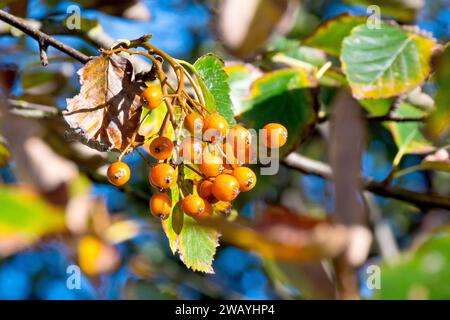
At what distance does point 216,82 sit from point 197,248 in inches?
9.1

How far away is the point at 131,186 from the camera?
1395 mm

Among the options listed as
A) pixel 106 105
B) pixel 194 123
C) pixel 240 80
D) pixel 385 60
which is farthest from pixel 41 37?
pixel 385 60

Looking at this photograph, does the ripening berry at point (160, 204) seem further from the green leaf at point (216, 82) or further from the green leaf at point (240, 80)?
the green leaf at point (240, 80)

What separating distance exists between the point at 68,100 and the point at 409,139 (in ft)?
2.58

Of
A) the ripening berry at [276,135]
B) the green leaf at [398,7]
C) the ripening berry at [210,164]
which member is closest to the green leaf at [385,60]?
the green leaf at [398,7]

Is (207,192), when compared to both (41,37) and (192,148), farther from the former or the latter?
(41,37)

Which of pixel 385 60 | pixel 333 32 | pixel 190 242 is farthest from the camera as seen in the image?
pixel 333 32

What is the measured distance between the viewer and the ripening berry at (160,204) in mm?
750

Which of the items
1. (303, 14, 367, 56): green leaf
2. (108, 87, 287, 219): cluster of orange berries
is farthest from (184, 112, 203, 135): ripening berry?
(303, 14, 367, 56): green leaf

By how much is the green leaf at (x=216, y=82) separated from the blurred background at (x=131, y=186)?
0.12 feet

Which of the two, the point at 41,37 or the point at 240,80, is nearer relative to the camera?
the point at 41,37

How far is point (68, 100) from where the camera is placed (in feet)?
2.60

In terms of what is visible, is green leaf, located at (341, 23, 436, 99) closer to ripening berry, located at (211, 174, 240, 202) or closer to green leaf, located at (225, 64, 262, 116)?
green leaf, located at (225, 64, 262, 116)

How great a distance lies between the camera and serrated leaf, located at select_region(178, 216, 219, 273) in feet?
2.65
